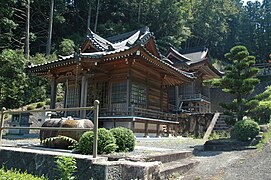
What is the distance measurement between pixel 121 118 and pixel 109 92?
2.62 meters

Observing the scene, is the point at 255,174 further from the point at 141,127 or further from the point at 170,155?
the point at 141,127

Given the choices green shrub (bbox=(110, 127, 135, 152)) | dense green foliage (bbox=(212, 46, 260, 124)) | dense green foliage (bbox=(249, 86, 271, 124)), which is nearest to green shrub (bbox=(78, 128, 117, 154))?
green shrub (bbox=(110, 127, 135, 152))

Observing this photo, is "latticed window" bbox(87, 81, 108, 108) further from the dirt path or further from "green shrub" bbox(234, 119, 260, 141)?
the dirt path

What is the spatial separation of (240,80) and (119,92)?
22.4 ft

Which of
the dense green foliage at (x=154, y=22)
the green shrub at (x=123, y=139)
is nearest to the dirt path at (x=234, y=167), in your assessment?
the green shrub at (x=123, y=139)

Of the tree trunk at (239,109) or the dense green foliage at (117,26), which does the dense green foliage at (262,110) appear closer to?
the tree trunk at (239,109)

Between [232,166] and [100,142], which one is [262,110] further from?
[100,142]

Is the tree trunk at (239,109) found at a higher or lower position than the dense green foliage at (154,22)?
lower


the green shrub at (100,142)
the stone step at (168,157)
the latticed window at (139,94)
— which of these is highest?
the latticed window at (139,94)

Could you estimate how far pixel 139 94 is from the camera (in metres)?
14.9

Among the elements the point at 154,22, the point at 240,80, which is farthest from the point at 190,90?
the point at 154,22

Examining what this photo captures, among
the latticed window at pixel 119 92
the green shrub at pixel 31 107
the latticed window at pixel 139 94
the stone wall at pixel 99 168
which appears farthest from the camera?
the green shrub at pixel 31 107

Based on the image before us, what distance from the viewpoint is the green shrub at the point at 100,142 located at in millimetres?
5484

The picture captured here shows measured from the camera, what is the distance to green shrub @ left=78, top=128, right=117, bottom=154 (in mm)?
5484
